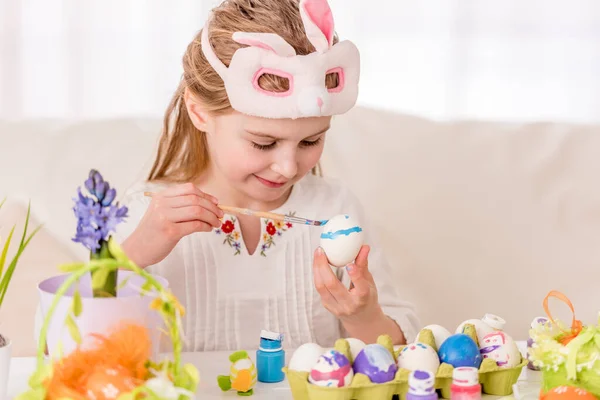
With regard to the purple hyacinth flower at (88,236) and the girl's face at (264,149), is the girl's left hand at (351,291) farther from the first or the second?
the purple hyacinth flower at (88,236)

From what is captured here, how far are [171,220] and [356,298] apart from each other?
312 mm

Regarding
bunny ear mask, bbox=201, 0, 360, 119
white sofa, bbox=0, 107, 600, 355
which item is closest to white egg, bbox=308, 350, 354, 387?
bunny ear mask, bbox=201, 0, 360, 119

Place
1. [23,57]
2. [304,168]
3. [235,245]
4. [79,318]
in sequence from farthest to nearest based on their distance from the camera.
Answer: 1. [23,57]
2. [235,245]
3. [304,168]
4. [79,318]

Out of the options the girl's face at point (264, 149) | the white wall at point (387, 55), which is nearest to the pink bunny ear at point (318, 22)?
the girl's face at point (264, 149)

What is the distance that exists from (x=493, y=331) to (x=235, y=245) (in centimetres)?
65

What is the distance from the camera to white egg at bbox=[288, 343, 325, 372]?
993 mm

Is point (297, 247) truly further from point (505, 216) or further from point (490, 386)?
point (490, 386)

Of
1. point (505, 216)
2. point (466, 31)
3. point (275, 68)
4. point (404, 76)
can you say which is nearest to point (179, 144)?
point (275, 68)

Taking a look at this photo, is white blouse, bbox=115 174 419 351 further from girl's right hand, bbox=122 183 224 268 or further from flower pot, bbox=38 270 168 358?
flower pot, bbox=38 270 168 358

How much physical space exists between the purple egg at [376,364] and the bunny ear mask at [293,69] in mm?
435

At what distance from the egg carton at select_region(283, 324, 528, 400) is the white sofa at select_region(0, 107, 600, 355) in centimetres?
81

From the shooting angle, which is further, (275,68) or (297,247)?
(297,247)

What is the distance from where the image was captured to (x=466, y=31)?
242cm

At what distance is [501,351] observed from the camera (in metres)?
1.05
